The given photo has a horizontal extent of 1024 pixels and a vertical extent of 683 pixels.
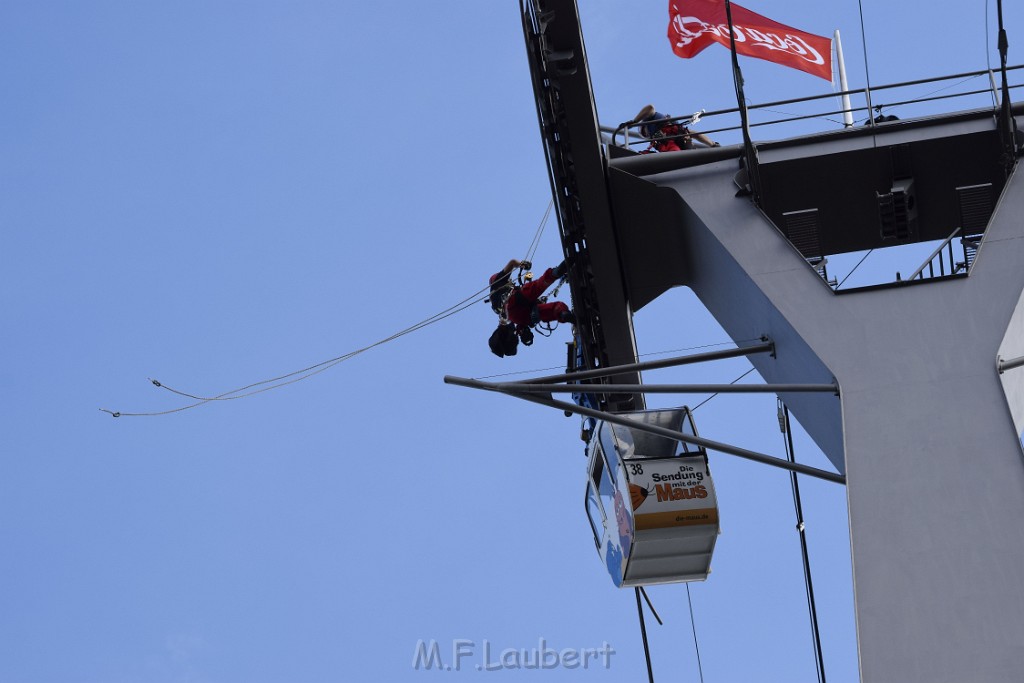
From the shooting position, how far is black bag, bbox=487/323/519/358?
24562 mm

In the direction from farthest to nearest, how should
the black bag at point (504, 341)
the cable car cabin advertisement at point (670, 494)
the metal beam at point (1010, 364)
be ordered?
1. the black bag at point (504, 341)
2. the cable car cabin advertisement at point (670, 494)
3. the metal beam at point (1010, 364)

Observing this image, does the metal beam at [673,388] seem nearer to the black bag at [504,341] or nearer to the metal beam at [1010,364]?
the metal beam at [1010,364]

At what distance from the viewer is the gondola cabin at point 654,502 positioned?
20.1 meters

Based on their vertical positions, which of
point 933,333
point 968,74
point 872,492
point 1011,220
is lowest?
point 872,492

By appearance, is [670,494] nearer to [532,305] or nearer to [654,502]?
[654,502]

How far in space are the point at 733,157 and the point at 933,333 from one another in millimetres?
4985

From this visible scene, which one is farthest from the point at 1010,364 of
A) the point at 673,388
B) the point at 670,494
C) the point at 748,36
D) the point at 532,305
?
the point at 532,305

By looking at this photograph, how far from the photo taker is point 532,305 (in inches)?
956

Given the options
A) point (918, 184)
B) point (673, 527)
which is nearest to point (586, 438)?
point (673, 527)

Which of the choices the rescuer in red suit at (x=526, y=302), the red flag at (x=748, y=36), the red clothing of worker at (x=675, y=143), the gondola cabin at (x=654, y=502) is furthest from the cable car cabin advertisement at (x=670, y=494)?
the red flag at (x=748, y=36)

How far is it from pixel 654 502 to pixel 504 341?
18.2 ft

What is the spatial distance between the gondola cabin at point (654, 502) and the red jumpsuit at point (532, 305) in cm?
286

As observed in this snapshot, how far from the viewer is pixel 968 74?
71.6 feet

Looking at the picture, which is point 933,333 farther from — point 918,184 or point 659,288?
point 659,288
